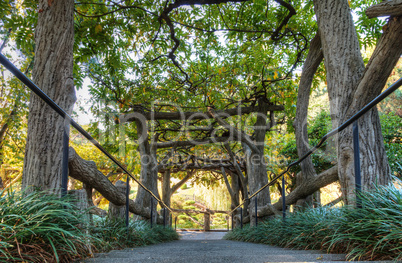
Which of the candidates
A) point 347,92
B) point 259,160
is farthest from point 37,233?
point 259,160

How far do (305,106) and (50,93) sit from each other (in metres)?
3.66

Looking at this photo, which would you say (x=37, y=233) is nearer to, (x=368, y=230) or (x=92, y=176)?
(x=92, y=176)

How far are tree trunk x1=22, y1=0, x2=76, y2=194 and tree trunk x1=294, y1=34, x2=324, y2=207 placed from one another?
129 inches

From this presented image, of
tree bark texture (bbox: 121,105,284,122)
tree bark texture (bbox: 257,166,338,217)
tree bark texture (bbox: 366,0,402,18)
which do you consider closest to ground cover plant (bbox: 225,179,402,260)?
tree bark texture (bbox: 257,166,338,217)

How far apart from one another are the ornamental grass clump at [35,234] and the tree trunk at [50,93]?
1.82ft

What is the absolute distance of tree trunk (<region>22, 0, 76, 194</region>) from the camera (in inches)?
93.7

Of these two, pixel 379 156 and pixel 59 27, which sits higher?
pixel 59 27

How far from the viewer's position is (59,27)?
2.70 m

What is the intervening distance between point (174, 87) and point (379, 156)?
5.12 meters

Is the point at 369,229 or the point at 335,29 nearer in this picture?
the point at 369,229

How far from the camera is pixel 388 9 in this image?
2273 mm

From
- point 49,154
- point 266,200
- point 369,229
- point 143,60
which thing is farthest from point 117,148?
point 369,229

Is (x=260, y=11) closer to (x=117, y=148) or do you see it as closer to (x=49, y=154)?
(x=49, y=154)

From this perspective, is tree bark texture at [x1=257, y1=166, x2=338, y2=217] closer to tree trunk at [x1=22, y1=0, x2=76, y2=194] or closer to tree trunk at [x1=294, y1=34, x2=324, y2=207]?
tree trunk at [x1=294, y1=34, x2=324, y2=207]
